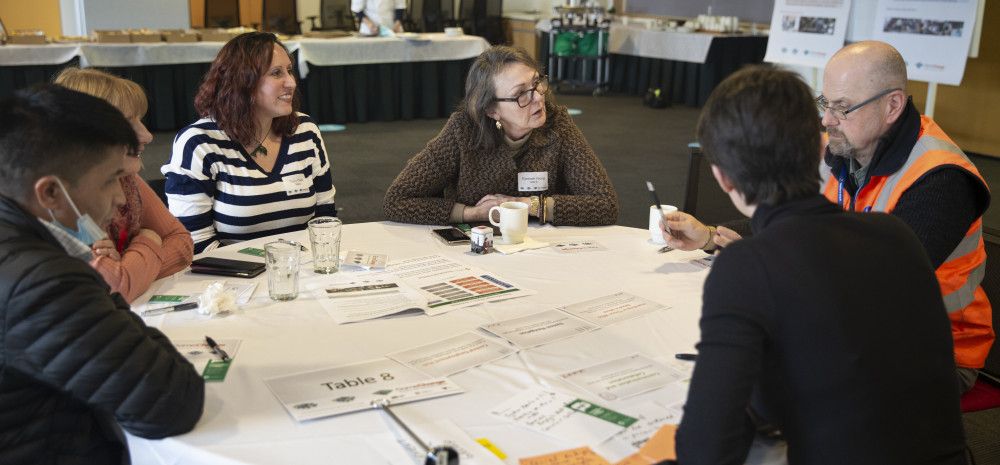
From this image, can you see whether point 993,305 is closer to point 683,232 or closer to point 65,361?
point 683,232

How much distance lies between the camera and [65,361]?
124 cm

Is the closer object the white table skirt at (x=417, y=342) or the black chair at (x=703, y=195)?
the white table skirt at (x=417, y=342)

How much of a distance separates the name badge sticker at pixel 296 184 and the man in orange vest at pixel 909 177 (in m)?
1.16

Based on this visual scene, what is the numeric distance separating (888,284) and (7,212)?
1.27 metres

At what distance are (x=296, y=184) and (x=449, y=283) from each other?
90cm

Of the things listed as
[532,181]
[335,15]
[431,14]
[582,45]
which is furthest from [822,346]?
[431,14]

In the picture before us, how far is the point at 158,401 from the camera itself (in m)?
1.28

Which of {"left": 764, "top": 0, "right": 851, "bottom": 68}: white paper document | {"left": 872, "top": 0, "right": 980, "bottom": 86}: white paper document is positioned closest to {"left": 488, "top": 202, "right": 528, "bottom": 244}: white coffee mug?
{"left": 872, "top": 0, "right": 980, "bottom": 86}: white paper document

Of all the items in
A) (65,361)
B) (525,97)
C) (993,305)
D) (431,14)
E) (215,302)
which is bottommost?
(993,305)

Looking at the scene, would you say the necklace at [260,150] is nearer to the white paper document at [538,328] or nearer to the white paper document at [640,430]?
the white paper document at [538,328]

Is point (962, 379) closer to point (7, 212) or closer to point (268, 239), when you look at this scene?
point (268, 239)

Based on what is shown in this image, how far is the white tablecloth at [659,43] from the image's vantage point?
973 cm

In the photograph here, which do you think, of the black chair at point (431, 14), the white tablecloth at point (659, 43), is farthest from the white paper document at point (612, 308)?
the black chair at point (431, 14)

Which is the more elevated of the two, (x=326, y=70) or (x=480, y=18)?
(x=480, y=18)
